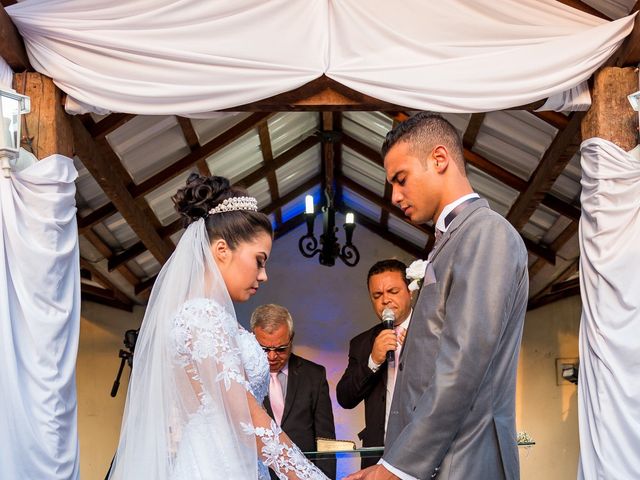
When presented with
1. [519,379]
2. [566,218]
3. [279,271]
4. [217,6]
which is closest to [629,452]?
[217,6]

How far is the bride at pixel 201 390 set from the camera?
121 inches

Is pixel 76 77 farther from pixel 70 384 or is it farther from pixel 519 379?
pixel 519 379

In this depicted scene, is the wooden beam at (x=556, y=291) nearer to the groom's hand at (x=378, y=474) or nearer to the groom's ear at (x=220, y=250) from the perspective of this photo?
the groom's ear at (x=220, y=250)

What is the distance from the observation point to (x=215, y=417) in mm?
3098

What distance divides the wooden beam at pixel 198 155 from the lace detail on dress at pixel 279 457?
5688 millimetres

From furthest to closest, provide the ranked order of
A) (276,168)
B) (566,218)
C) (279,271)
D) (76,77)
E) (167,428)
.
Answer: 1. (279,271)
2. (276,168)
3. (566,218)
4. (76,77)
5. (167,428)

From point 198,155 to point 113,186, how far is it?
1414 mm

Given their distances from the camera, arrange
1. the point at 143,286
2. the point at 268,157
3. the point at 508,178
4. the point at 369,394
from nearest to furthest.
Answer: the point at 369,394 → the point at 508,178 → the point at 268,157 → the point at 143,286

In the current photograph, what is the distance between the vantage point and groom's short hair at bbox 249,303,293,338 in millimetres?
5398

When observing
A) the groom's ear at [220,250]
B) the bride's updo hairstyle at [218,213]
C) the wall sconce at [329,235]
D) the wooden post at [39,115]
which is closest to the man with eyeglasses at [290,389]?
the wooden post at [39,115]

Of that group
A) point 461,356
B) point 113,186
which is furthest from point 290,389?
point 461,356

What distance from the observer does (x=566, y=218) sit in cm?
934

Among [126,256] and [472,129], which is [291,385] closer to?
[472,129]

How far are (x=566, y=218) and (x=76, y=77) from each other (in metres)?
5.97
